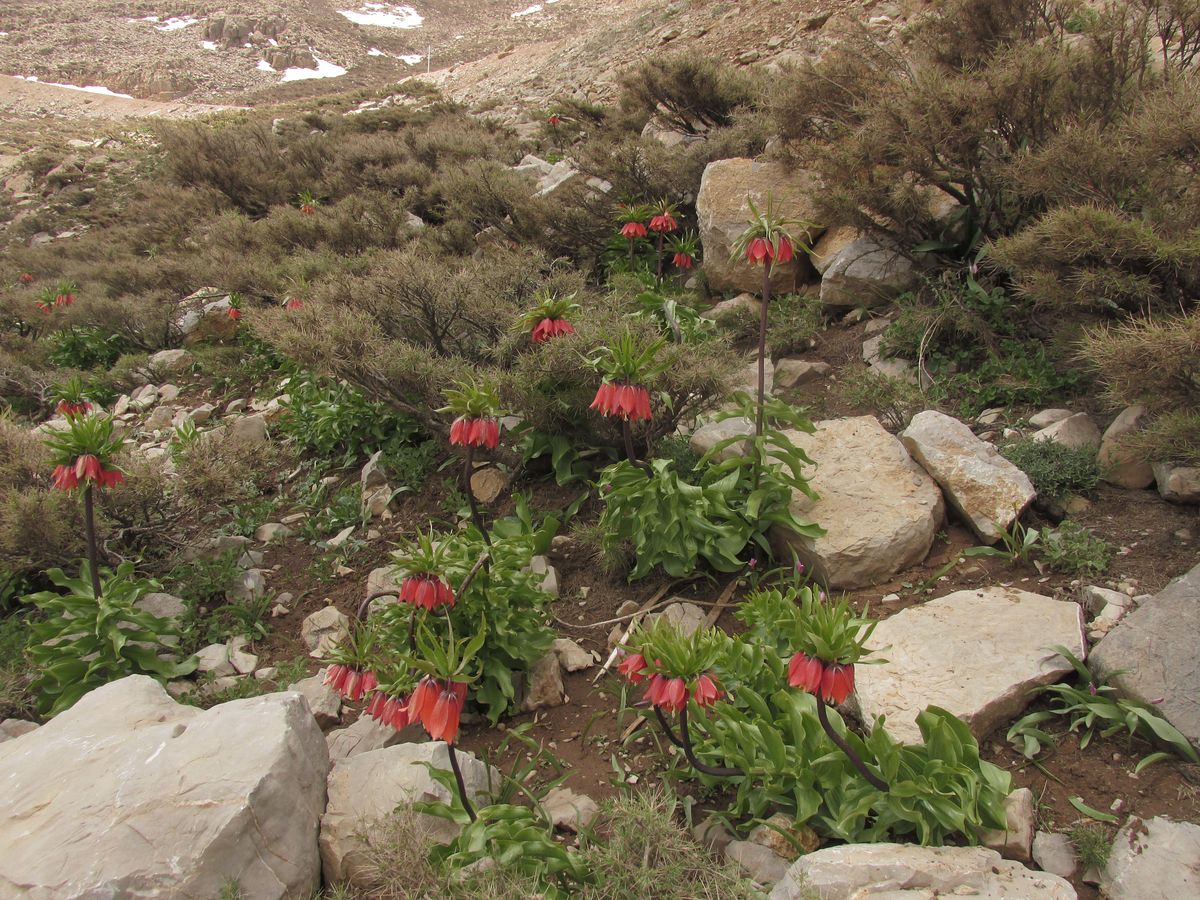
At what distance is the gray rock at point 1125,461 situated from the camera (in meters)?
3.59

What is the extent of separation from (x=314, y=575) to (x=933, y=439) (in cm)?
350

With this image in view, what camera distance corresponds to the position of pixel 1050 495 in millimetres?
3666

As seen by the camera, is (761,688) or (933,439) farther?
(933,439)

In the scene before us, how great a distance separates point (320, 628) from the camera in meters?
4.00

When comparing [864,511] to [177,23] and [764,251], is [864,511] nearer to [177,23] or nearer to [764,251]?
[764,251]

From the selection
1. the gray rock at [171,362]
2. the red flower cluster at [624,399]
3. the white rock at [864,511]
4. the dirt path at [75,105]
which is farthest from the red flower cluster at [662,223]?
the dirt path at [75,105]

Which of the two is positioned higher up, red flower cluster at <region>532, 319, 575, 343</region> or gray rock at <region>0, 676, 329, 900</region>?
red flower cluster at <region>532, 319, 575, 343</region>

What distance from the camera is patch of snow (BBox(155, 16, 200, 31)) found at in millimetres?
52344

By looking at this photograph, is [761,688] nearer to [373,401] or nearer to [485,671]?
[485,671]

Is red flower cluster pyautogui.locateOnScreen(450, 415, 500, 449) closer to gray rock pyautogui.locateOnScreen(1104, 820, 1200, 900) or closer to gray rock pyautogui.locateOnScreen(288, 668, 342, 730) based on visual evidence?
gray rock pyautogui.locateOnScreen(288, 668, 342, 730)

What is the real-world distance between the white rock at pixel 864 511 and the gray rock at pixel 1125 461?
0.79 meters

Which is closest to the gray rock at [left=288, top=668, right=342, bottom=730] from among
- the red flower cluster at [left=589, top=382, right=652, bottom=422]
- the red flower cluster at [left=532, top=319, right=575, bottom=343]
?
the red flower cluster at [left=589, top=382, right=652, bottom=422]

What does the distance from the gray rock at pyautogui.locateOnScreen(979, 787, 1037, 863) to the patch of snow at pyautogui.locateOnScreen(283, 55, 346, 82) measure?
51561mm

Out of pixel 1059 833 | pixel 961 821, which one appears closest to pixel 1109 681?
pixel 1059 833
